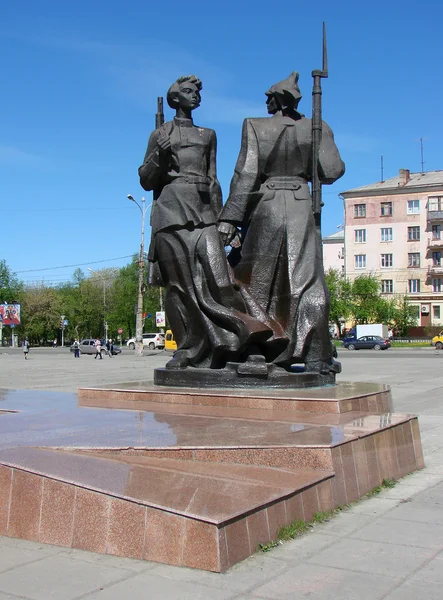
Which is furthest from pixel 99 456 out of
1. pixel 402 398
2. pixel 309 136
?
pixel 402 398

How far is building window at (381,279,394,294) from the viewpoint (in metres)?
60.4

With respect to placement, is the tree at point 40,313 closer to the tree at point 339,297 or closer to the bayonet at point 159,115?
the tree at point 339,297

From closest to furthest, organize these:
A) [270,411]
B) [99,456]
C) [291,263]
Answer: [99,456], [270,411], [291,263]

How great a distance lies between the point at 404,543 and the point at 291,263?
178 inches

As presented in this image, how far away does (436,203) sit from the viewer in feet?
Answer: 187

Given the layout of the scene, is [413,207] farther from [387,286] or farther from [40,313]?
[40,313]

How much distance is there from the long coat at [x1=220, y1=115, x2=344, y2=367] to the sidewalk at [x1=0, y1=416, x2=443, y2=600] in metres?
3.79

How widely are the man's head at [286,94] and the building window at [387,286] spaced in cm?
5285

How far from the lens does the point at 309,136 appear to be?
8.68 meters

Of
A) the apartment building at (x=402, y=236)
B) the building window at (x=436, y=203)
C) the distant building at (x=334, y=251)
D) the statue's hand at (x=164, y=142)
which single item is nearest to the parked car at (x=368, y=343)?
the apartment building at (x=402, y=236)

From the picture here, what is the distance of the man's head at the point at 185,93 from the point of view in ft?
29.2

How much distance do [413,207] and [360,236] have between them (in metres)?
4.88

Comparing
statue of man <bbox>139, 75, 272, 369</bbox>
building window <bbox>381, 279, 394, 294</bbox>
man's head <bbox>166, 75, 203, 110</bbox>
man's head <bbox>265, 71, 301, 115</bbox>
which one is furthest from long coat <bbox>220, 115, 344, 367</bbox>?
building window <bbox>381, 279, 394, 294</bbox>

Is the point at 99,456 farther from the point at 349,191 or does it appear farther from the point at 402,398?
the point at 349,191
